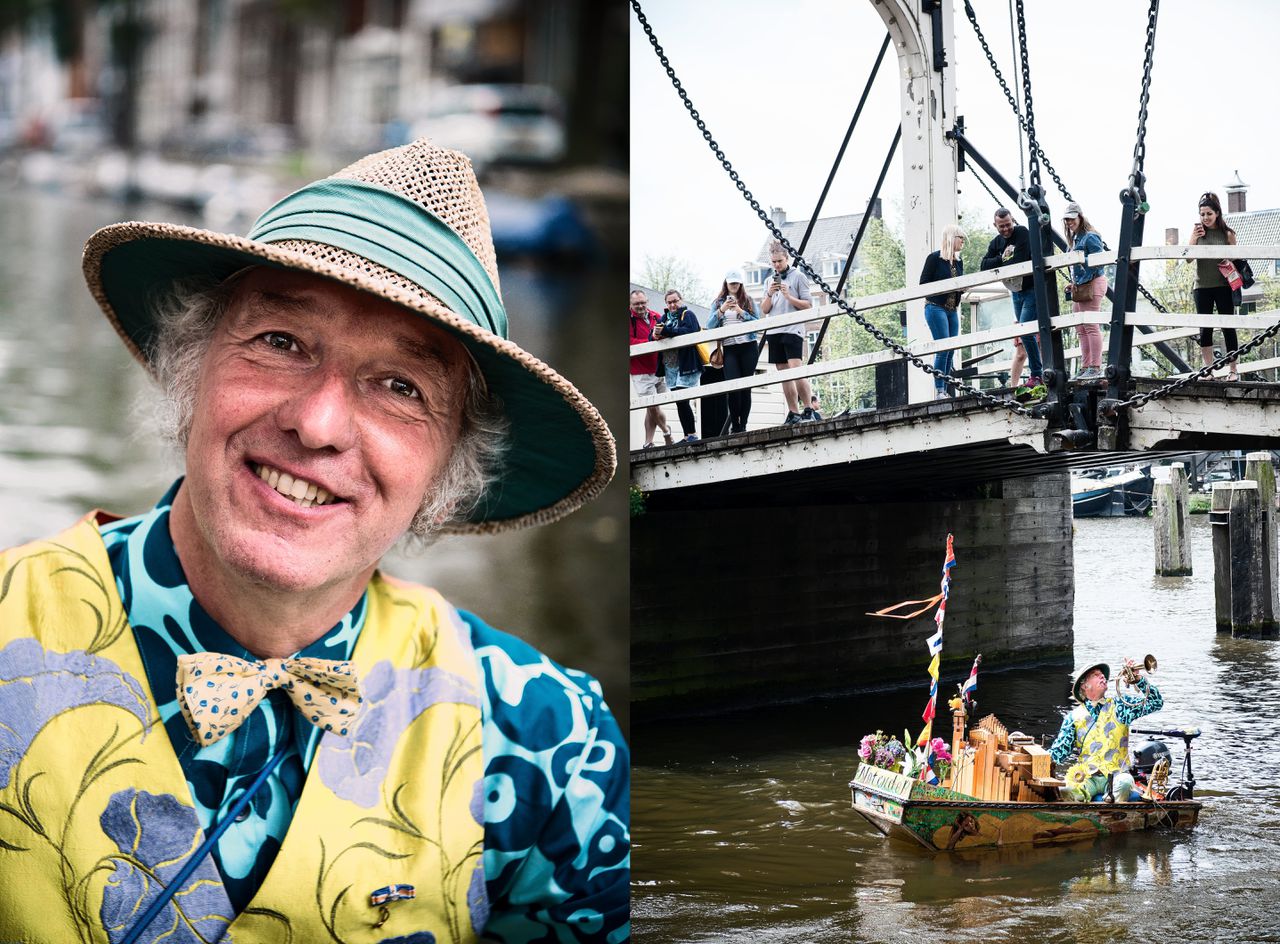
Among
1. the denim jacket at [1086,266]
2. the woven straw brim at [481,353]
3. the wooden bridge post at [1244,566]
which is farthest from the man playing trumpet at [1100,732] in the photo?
the wooden bridge post at [1244,566]

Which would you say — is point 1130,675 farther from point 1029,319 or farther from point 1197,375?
point 1029,319

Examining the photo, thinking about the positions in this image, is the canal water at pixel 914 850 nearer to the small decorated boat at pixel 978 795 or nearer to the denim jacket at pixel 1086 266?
the small decorated boat at pixel 978 795

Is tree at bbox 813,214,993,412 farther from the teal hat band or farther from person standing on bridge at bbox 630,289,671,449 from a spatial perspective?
the teal hat band

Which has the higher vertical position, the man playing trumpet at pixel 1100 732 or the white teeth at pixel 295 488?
the white teeth at pixel 295 488

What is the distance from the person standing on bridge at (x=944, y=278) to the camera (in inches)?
262

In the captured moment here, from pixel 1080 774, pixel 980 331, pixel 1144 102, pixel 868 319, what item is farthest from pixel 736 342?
pixel 1080 774

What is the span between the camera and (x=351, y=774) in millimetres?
1670

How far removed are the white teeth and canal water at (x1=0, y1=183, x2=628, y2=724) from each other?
0.17m

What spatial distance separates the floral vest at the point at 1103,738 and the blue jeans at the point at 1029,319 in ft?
5.49

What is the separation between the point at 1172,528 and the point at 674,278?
9761mm

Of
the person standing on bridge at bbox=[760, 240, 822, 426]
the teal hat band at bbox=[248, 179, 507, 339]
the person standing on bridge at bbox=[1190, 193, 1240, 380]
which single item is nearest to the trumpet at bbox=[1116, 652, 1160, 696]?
the person standing on bridge at bbox=[1190, 193, 1240, 380]

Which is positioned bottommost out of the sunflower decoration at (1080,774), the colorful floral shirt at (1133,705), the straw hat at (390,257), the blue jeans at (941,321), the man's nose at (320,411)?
the sunflower decoration at (1080,774)

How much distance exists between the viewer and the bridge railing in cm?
566

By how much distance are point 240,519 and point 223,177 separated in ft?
2.03
